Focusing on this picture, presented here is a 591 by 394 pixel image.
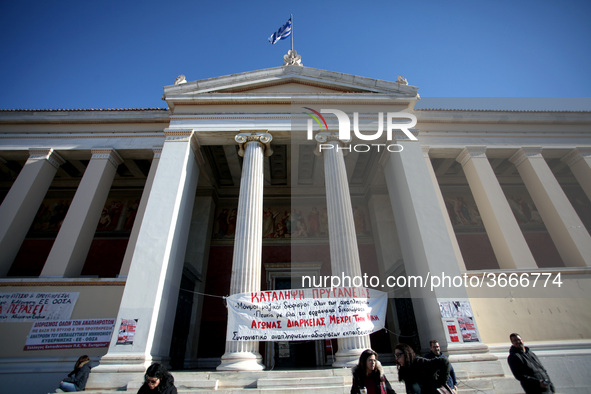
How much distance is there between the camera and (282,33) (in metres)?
13.4

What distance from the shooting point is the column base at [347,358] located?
23.9 feet

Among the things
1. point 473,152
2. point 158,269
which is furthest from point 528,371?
point 473,152

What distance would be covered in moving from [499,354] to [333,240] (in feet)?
16.6

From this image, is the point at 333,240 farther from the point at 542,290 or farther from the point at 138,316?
the point at 542,290

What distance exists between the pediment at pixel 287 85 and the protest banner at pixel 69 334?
7711 millimetres

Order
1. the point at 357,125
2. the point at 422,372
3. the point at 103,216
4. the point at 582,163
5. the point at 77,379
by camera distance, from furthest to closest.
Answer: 1. the point at 103,216
2. the point at 582,163
3. the point at 357,125
4. the point at 77,379
5. the point at 422,372

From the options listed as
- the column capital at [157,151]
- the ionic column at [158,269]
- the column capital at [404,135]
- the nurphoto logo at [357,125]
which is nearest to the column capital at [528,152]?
the column capital at [404,135]

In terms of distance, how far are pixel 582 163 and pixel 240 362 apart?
47.1 ft

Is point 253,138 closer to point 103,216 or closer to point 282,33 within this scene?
point 282,33

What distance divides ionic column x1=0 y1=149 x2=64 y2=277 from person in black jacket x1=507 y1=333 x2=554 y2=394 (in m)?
13.3

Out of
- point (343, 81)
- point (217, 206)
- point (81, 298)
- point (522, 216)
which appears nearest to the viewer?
point (81, 298)

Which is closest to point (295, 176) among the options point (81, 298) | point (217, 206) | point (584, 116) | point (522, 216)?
point (217, 206)

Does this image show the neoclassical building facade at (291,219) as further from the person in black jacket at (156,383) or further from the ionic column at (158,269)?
the person in black jacket at (156,383)

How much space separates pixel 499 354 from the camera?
7961 millimetres
